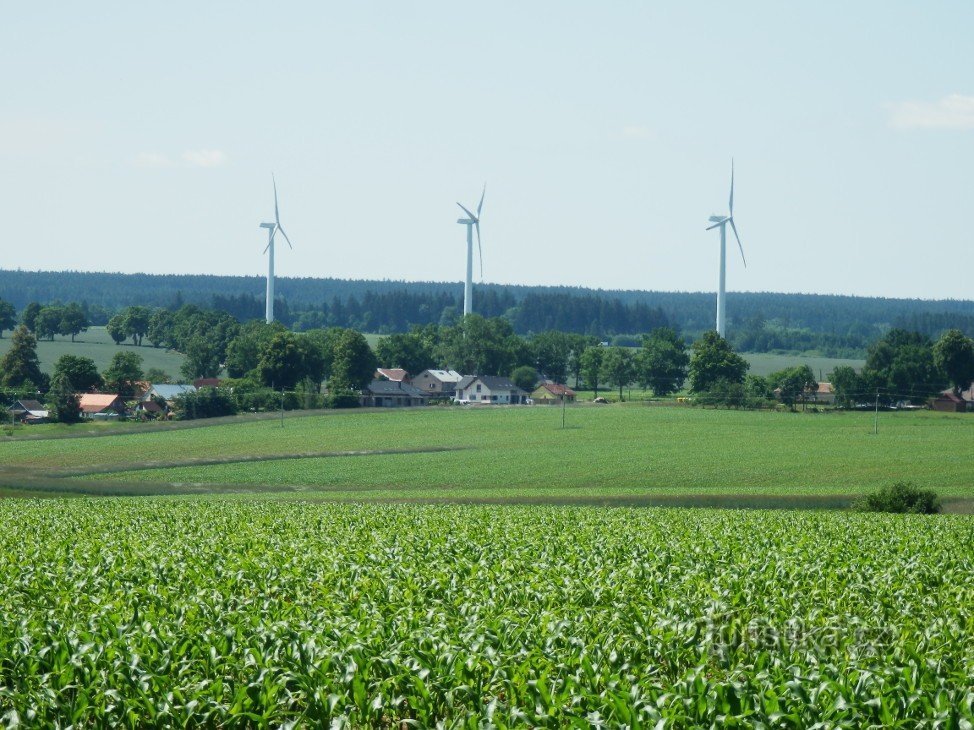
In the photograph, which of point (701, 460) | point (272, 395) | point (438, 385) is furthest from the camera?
point (438, 385)

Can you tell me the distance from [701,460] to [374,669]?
72.3 m

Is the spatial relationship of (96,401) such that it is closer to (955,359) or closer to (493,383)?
(493,383)

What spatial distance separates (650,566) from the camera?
2372 cm

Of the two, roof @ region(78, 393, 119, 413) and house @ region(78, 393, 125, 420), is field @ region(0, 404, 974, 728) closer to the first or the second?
house @ region(78, 393, 125, 420)

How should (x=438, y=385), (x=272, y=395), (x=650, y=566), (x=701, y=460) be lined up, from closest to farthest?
(x=650, y=566) < (x=701, y=460) < (x=272, y=395) < (x=438, y=385)

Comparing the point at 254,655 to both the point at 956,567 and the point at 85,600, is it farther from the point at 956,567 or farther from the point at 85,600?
the point at 956,567

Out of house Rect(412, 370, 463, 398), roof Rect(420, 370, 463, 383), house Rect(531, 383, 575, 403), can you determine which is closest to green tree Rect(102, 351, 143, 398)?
house Rect(412, 370, 463, 398)

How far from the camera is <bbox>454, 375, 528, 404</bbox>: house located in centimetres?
17438

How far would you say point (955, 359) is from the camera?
151 m

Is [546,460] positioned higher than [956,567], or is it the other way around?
[956,567]

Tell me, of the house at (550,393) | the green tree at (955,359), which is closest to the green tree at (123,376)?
the house at (550,393)

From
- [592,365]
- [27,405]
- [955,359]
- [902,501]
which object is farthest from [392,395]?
[902,501]

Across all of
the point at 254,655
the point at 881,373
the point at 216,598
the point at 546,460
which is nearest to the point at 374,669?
the point at 254,655

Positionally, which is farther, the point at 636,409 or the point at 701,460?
the point at 636,409
